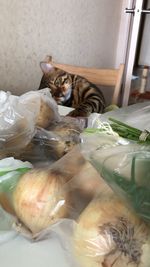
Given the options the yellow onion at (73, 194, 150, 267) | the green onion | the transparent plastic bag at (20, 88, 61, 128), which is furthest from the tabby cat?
the yellow onion at (73, 194, 150, 267)

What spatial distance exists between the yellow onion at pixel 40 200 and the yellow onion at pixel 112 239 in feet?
0.13

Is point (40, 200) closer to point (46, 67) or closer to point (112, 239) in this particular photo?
point (112, 239)

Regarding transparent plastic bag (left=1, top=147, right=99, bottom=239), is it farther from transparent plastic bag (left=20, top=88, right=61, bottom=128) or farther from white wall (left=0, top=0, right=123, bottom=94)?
white wall (left=0, top=0, right=123, bottom=94)

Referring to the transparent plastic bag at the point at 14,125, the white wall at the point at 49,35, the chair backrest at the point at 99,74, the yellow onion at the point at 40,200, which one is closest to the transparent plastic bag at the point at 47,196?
the yellow onion at the point at 40,200

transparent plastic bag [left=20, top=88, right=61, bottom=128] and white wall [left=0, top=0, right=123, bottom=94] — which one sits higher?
white wall [left=0, top=0, right=123, bottom=94]

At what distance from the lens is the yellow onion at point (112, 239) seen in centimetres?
26

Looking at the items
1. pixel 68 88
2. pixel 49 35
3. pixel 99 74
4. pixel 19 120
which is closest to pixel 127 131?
pixel 19 120

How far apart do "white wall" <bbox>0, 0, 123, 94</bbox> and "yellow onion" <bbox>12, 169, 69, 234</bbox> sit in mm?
844

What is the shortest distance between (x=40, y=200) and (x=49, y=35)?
46.9 inches

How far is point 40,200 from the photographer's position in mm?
328

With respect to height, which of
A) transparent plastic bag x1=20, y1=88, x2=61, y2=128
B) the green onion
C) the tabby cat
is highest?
the green onion

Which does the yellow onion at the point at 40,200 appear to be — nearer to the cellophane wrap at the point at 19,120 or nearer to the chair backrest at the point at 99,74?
the cellophane wrap at the point at 19,120

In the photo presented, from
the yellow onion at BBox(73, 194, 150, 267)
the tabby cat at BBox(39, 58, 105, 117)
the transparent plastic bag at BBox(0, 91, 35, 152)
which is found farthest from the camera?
the tabby cat at BBox(39, 58, 105, 117)

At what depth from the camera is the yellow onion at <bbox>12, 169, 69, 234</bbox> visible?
321 millimetres
